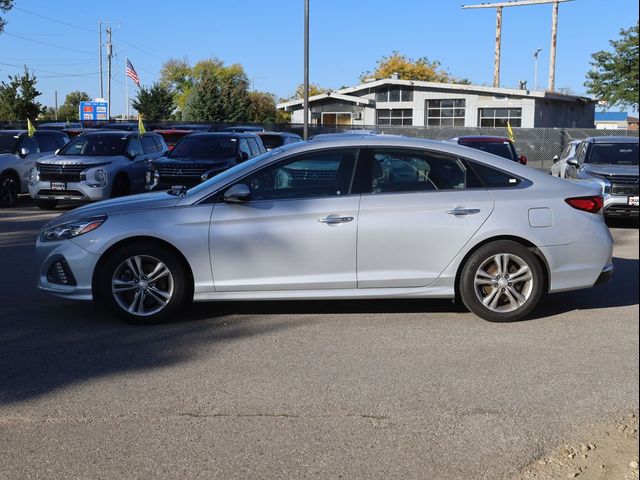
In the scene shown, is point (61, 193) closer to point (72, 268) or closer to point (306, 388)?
point (72, 268)

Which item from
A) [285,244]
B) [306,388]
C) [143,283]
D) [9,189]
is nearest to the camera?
[306,388]

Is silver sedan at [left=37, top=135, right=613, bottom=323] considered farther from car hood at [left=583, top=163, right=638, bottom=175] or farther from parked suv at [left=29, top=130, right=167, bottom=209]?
parked suv at [left=29, top=130, right=167, bottom=209]

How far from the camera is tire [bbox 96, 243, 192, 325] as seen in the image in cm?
666

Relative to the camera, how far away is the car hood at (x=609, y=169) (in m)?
13.6

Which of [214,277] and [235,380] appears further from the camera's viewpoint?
[214,277]

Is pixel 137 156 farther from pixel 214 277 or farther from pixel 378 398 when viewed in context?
pixel 378 398

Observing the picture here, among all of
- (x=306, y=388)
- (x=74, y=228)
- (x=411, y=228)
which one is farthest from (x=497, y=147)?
(x=306, y=388)

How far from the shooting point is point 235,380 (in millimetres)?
5324

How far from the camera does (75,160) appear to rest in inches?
631

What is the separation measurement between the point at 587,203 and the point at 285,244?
2776 millimetres

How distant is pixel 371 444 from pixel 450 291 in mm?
2740

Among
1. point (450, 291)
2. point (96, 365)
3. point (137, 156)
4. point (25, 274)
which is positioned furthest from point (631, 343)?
point (137, 156)

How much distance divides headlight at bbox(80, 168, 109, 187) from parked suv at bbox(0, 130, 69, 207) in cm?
233

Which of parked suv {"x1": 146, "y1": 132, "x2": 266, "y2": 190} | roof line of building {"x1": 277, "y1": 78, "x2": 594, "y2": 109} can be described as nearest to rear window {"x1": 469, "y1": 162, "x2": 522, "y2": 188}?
parked suv {"x1": 146, "y1": 132, "x2": 266, "y2": 190}
